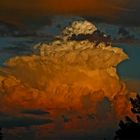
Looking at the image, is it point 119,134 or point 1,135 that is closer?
point 119,134

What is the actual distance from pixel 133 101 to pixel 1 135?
1261 inches

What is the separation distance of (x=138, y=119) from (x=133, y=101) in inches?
115

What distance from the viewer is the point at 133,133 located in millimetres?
114500

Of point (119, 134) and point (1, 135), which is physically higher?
point (1, 135)

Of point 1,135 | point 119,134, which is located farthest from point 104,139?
point 1,135

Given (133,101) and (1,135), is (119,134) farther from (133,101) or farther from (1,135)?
(1,135)

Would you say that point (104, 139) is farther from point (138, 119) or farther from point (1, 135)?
point (1, 135)

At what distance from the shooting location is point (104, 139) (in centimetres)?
11975

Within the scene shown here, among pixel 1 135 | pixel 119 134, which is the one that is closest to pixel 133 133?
pixel 119 134

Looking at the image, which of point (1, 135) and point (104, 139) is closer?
point (104, 139)

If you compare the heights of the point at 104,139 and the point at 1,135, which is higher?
the point at 1,135

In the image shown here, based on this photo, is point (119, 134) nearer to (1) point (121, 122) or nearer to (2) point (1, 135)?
(1) point (121, 122)

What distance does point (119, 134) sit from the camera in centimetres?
11581

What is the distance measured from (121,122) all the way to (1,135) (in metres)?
29.5
